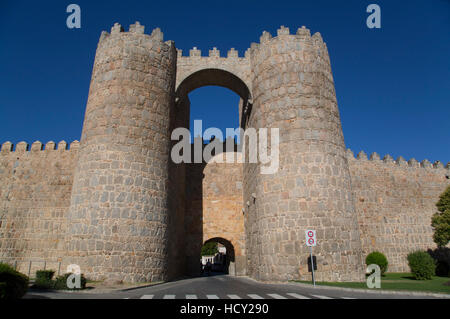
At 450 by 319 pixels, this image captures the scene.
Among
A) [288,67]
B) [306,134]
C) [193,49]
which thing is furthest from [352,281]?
[193,49]

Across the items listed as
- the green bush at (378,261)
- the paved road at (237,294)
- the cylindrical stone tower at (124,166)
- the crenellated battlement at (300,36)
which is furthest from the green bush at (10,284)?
the green bush at (378,261)

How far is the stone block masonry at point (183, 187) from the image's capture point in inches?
492

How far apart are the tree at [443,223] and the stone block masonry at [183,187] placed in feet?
7.30

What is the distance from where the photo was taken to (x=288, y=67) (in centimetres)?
1470

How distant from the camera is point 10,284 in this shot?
575 cm

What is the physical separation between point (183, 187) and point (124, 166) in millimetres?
7299

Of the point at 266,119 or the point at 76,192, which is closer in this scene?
the point at 76,192

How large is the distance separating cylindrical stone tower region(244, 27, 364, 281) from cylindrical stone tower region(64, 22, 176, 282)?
484 cm

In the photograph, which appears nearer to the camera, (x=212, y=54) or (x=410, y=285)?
(x=410, y=285)

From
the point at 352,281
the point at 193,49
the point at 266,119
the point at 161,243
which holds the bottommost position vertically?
the point at 352,281

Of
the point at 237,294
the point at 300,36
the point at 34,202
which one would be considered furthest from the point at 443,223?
the point at 34,202

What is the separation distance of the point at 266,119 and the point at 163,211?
21.4ft

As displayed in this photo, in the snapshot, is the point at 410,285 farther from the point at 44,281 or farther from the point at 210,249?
the point at 210,249
